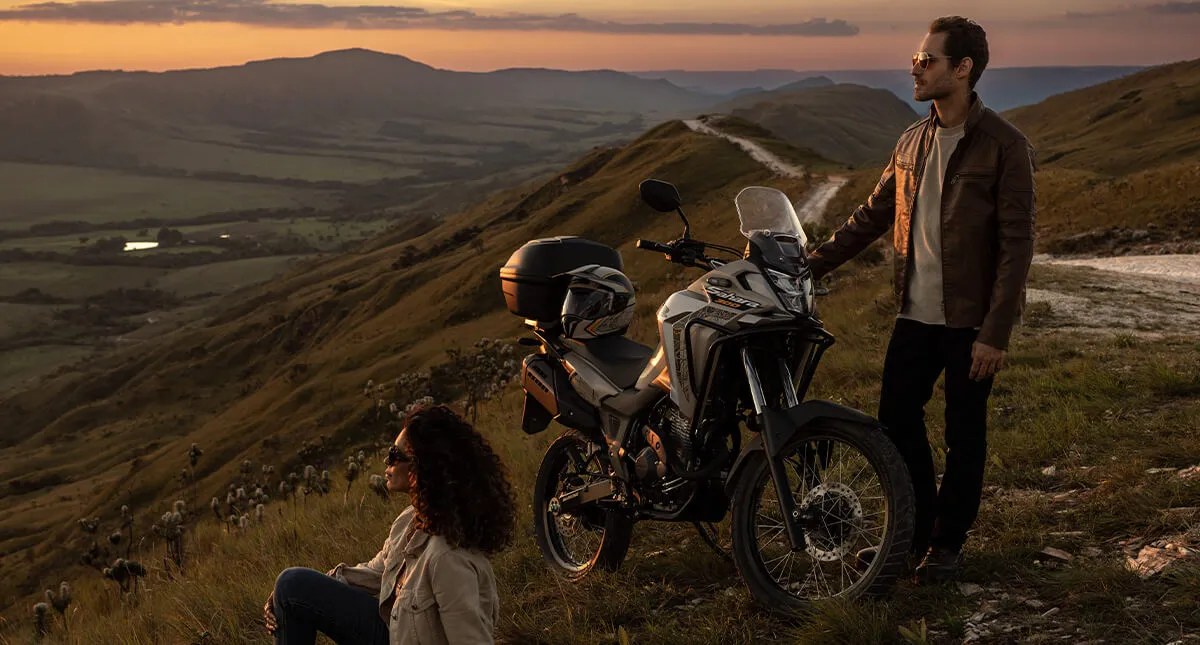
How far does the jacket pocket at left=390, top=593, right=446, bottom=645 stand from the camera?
138 inches

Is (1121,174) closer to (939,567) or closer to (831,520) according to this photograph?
(939,567)

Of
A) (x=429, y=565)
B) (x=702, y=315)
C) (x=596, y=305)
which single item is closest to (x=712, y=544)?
(x=702, y=315)

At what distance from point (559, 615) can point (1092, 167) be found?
56147 mm

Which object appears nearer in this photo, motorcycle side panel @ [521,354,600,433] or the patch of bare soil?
motorcycle side panel @ [521,354,600,433]

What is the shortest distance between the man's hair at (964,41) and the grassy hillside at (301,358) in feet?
51.9

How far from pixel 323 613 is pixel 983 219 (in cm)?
366

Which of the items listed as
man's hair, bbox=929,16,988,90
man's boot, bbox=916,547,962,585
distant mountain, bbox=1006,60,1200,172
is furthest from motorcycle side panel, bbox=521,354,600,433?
distant mountain, bbox=1006,60,1200,172

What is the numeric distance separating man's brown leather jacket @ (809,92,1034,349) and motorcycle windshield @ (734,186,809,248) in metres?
0.60

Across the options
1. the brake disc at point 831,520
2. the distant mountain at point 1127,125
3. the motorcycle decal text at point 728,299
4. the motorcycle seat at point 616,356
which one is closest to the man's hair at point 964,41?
the motorcycle decal text at point 728,299

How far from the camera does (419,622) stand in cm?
351

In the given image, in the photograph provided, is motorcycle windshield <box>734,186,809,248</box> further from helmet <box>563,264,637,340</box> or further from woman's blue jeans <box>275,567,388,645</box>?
woman's blue jeans <box>275,567,388,645</box>

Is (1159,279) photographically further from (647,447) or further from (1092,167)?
(1092,167)

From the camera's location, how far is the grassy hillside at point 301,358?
133 ft

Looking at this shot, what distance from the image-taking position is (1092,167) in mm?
51531
